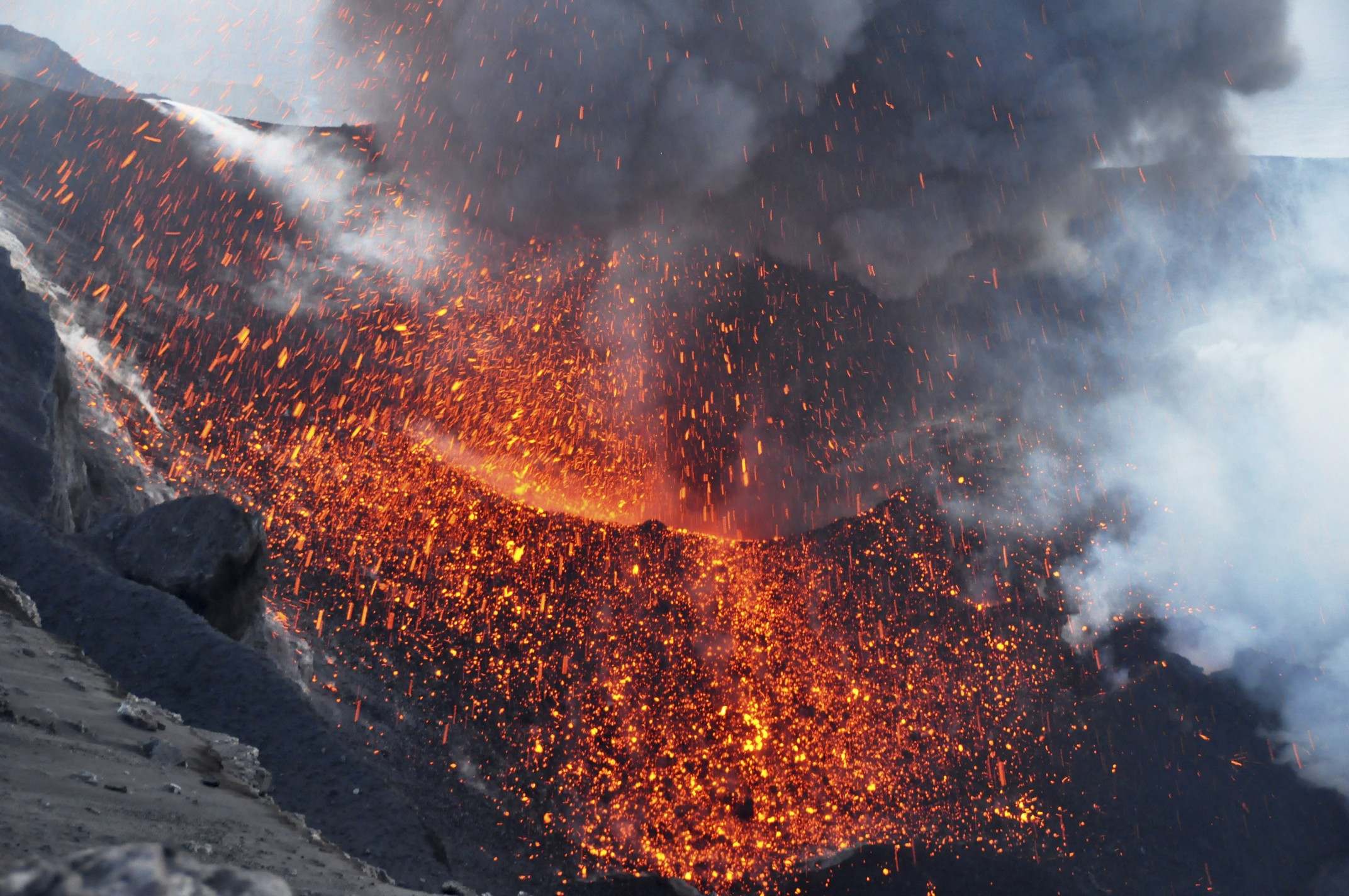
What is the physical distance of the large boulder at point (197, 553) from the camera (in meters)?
7.91

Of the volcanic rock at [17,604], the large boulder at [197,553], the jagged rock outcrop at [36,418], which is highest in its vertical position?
the jagged rock outcrop at [36,418]

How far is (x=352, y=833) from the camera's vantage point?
20.8 ft

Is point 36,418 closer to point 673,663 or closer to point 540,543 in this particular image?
point 540,543

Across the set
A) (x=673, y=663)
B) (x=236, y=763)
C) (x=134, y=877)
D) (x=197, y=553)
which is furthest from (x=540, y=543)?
(x=134, y=877)

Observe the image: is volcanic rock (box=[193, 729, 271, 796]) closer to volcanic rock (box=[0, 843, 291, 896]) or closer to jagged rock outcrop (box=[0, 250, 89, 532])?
jagged rock outcrop (box=[0, 250, 89, 532])

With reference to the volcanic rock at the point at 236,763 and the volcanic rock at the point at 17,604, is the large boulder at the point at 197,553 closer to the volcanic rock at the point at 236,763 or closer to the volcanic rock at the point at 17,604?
the volcanic rock at the point at 17,604

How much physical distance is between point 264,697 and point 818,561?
516 inches

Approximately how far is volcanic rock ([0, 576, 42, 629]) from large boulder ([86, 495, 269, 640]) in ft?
4.35

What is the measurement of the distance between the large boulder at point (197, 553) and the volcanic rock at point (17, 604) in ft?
4.35

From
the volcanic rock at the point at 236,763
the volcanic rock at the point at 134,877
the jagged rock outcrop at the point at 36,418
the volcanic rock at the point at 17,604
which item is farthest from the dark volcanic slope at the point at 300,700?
the volcanic rock at the point at 134,877

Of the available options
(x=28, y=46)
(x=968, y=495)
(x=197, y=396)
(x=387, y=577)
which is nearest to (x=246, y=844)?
(x=387, y=577)

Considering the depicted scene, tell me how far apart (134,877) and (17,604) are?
20.1 feet

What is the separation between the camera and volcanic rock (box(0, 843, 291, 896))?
131 centimetres

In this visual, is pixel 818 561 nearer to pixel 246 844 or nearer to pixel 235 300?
pixel 235 300
